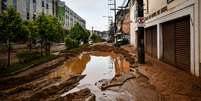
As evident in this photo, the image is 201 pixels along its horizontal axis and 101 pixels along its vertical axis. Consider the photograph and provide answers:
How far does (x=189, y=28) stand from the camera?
514 inches

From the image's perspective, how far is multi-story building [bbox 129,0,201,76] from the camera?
11884 millimetres

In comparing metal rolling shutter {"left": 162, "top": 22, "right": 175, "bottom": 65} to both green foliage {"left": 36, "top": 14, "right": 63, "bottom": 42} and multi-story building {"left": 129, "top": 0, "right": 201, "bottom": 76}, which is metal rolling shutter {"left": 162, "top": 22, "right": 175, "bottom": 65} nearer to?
multi-story building {"left": 129, "top": 0, "right": 201, "bottom": 76}

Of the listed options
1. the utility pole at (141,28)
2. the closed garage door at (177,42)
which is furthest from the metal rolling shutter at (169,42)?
the utility pole at (141,28)

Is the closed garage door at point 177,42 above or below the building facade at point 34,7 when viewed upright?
below

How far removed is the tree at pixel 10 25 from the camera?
17.4m

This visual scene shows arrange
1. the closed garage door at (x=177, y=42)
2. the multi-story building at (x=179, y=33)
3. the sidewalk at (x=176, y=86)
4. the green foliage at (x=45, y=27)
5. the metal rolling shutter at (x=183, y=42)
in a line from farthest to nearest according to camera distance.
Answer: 1. the green foliage at (x=45, y=27)
2. the closed garage door at (x=177, y=42)
3. the metal rolling shutter at (x=183, y=42)
4. the multi-story building at (x=179, y=33)
5. the sidewalk at (x=176, y=86)

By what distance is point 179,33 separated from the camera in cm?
1488

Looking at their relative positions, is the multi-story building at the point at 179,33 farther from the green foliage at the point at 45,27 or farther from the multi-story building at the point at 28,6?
the multi-story building at the point at 28,6

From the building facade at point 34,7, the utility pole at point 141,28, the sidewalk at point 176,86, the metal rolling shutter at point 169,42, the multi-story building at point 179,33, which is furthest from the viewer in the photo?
the building facade at point 34,7

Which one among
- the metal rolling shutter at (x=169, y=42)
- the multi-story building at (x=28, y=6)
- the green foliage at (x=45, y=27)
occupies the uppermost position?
the multi-story building at (x=28, y=6)

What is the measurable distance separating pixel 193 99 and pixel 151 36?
16514 mm

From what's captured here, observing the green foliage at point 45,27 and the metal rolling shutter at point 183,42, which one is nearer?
the metal rolling shutter at point 183,42

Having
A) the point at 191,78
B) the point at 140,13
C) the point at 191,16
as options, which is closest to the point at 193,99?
the point at 191,78

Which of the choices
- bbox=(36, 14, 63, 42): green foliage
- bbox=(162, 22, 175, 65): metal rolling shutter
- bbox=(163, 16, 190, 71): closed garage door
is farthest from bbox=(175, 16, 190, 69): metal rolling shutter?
bbox=(36, 14, 63, 42): green foliage
